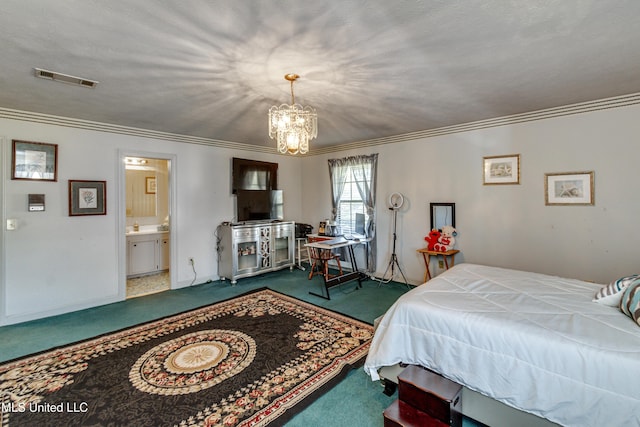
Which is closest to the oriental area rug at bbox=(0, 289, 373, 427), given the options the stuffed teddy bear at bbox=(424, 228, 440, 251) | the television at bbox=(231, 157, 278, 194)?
the stuffed teddy bear at bbox=(424, 228, 440, 251)

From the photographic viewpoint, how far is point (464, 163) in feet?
13.8

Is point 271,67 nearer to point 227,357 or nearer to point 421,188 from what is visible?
point 227,357

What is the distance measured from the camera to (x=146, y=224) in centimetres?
590

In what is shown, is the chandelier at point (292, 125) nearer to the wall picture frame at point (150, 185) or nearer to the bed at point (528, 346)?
the bed at point (528, 346)

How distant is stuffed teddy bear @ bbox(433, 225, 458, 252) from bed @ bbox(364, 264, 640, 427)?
175 centimetres

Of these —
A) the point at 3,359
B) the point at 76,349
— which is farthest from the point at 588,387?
the point at 3,359

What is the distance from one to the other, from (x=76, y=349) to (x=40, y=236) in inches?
68.3

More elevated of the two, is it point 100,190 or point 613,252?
point 100,190

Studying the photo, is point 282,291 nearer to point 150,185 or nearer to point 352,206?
point 352,206

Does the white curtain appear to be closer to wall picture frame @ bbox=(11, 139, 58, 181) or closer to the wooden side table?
the wooden side table

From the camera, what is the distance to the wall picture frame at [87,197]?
148 inches

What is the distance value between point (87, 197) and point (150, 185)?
84.7 inches

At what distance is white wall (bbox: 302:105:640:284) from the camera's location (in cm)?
314

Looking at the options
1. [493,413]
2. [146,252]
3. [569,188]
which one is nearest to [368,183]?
[569,188]
